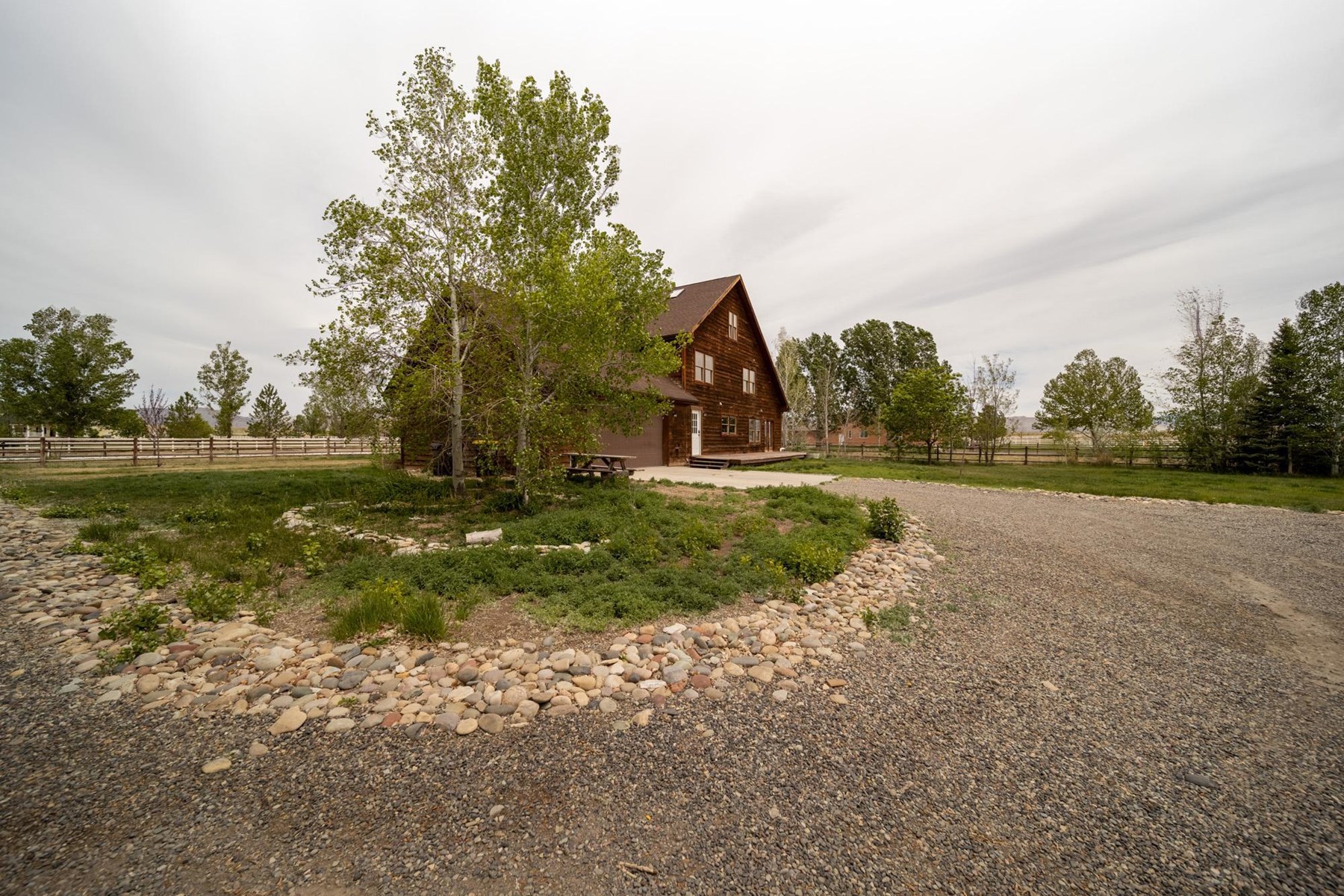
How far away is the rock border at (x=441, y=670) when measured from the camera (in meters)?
3.58

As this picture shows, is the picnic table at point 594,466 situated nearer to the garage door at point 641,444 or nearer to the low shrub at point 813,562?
the garage door at point 641,444

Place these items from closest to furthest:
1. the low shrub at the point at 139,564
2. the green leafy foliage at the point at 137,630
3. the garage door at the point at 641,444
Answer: the green leafy foliage at the point at 137,630 < the low shrub at the point at 139,564 < the garage door at the point at 641,444

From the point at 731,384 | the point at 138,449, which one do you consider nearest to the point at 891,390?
the point at 731,384

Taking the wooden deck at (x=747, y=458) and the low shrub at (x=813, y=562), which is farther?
the wooden deck at (x=747, y=458)

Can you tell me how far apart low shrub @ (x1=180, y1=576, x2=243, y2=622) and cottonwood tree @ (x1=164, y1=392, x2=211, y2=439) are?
4246 cm

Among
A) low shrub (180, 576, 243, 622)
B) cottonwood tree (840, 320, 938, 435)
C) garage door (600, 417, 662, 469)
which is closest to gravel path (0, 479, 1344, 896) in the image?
low shrub (180, 576, 243, 622)

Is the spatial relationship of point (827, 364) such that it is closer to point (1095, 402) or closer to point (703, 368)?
point (1095, 402)

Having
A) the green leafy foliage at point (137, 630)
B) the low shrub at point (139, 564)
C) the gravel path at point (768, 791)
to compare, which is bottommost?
the gravel path at point (768, 791)

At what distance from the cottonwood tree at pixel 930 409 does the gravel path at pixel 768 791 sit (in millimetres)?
27304

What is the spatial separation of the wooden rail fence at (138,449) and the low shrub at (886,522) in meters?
22.3

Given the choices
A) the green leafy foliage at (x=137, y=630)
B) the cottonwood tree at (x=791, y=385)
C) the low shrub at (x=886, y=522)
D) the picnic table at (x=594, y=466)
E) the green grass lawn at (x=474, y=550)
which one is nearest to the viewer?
the green leafy foliage at (x=137, y=630)

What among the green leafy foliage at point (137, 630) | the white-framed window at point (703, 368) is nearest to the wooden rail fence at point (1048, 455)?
the white-framed window at point (703, 368)

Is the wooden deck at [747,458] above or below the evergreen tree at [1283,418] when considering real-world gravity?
below

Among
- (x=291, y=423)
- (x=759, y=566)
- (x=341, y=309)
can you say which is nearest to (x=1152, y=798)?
(x=759, y=566)
